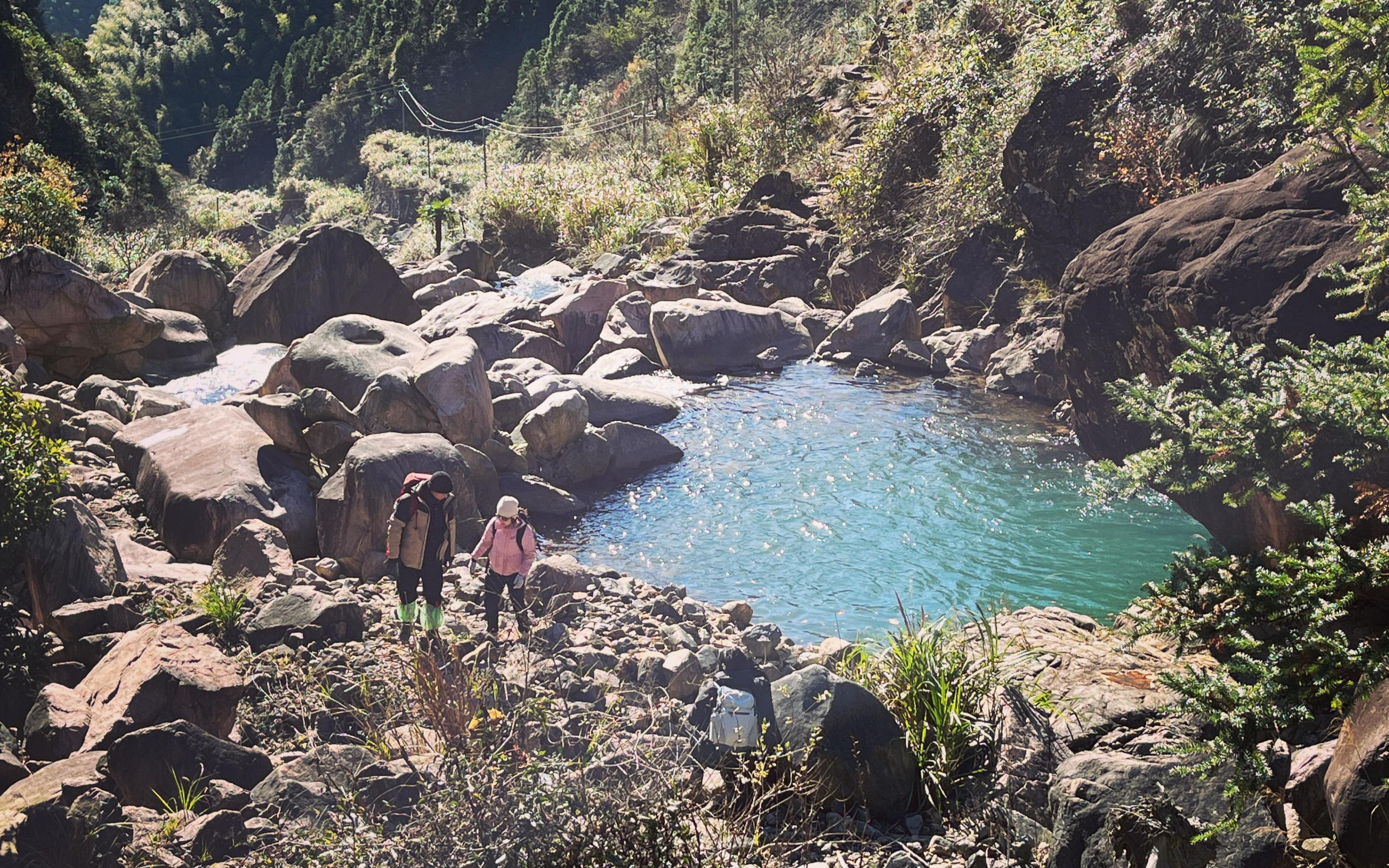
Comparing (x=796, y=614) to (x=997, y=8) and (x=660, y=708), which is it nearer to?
(x=660, y=708)

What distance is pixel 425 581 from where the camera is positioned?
24.2 feet

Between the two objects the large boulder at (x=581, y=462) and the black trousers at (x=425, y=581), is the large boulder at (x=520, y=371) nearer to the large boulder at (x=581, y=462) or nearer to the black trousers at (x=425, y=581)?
the large boulder at (x=581, y=462)

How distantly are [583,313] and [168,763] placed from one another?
47.7ft

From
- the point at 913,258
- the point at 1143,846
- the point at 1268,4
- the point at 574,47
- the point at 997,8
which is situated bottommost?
the point at 1143,846

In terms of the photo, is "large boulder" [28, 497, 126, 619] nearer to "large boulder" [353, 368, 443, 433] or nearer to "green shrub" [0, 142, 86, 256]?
"large boulder" [353, 368, 443, 433]

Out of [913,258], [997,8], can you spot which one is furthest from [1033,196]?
[997,8]

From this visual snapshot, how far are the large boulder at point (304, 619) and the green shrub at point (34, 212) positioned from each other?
10579 mm

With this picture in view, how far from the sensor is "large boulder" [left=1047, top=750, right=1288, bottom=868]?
13.2 feet

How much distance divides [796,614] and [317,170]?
69703mm

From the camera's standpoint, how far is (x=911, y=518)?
11.5m

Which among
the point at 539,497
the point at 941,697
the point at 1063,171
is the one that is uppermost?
the point at 1063,171

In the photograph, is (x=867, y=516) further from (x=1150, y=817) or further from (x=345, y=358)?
(x=1150, y=817)

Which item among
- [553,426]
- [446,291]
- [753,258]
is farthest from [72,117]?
[553,426]

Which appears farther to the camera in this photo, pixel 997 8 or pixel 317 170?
pixel 317 170
